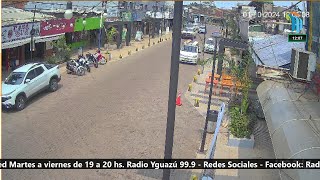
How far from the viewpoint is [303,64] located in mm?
10812

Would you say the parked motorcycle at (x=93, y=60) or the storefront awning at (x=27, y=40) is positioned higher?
the storefront awning at (x=27, y=40)

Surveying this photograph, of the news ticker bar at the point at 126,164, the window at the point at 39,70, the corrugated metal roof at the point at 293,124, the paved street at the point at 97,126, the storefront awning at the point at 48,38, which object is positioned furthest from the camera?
the storefront awning at the point at 48,38

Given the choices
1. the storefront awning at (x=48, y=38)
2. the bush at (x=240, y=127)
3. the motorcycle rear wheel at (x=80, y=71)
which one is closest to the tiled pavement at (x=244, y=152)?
the bush at (x=240, y=127)

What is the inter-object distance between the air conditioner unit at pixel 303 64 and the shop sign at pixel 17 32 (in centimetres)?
1547

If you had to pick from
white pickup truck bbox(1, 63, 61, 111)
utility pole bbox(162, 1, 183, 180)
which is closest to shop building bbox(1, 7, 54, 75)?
white pickup truck bbox(1, 63, 61, 111)

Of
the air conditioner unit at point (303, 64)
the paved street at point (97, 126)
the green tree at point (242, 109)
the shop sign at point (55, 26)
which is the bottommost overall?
the paved street at point (97, 126)

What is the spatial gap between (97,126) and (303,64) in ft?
25.1

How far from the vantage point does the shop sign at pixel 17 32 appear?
789 inches

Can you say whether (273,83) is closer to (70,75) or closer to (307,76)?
(307,76)

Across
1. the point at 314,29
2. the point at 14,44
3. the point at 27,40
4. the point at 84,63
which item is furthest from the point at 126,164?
the point at 84,63

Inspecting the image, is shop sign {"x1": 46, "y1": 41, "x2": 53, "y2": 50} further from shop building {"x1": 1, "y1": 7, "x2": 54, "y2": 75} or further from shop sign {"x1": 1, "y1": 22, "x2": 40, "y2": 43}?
shop sign {"x1": 1, "y1": 22, "x2": 40, "y2": 43}

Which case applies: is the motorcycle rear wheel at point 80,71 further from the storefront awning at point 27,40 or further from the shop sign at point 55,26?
the shop sign at point 55,26

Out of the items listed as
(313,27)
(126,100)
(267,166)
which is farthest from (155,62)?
(267,166)

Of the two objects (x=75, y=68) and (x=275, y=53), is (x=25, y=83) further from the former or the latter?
(x=275, y=53)
